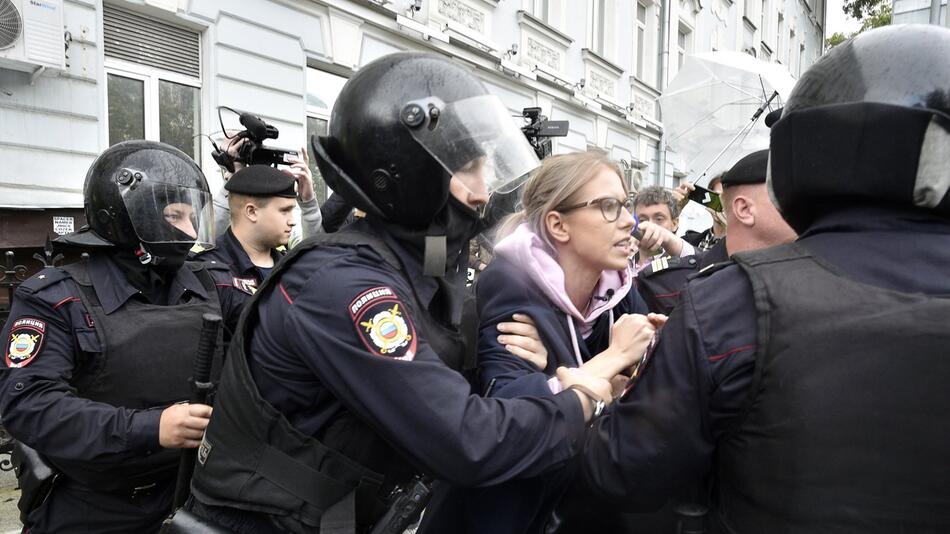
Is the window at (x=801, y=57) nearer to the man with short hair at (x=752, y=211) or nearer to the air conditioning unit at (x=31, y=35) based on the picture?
A: the air conditioning unit at (x=31, y=35)

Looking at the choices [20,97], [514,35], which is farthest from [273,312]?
[514,35]

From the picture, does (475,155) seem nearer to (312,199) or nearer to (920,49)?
(920,49)

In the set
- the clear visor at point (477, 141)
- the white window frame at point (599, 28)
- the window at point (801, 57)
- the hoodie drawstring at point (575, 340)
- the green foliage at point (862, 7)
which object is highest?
the window at point (801, 57)

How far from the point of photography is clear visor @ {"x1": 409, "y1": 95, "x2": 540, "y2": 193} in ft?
4.55

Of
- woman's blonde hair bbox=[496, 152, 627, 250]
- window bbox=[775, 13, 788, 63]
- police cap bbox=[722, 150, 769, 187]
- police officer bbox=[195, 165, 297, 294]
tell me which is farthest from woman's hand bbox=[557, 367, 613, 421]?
window bbox=[775, 13, 788, 63]

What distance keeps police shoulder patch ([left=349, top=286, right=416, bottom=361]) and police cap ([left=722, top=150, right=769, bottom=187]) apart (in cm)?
162

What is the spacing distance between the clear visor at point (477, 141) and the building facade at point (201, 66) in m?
4.10

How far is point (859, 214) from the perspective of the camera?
1093 millimetres

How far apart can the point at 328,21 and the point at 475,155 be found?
6462 mm

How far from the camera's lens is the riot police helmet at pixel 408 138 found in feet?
4.53

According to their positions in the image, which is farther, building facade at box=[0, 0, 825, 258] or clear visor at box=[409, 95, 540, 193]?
building facade at box=[0, 0, 825, 258]

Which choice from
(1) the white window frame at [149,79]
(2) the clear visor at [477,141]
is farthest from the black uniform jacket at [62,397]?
(1) the white window frame at [149,79]

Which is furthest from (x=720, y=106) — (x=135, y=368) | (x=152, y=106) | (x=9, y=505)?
(x=9, y=505)

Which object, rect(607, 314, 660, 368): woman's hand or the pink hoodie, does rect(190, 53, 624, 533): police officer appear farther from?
the pink hoodie
